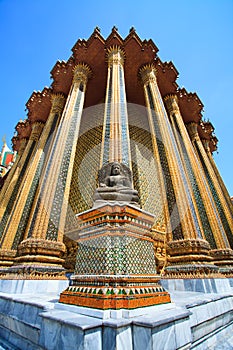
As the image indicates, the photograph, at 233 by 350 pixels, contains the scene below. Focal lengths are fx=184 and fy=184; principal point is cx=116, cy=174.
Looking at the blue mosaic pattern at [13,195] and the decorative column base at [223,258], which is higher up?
the blue mosaic pattern at [13,195]

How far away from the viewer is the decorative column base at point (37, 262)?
9.29 ft

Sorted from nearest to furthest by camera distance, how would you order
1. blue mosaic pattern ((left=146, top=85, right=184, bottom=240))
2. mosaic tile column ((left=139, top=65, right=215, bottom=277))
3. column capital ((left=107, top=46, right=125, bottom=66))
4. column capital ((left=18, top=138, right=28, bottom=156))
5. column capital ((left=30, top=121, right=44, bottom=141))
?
1. mosaic tile column ((left=139, top=65, right=215, bottom=277))
2. blue mosaic pattern ((left=146, top=85, right=184, bottom=240))
3. column capital ((left=107, top=46, right=125, bottom=66))
4. column capital ((left=30, top=121, right=44, bottom=141))
5. column capital ((left=18, top=138, right=28, bottom=156))

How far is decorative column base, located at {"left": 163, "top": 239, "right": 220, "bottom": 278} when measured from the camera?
9.86 ft

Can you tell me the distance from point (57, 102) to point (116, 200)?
627 cm

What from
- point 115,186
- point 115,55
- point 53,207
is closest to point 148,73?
point 115,55

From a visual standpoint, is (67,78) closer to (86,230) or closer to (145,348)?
(86,230)

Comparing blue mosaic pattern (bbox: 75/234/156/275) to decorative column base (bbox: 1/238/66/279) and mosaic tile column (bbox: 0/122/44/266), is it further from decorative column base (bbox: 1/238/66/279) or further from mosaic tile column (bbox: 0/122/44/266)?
mosaic tile column (bbox: 0/122/44/266)

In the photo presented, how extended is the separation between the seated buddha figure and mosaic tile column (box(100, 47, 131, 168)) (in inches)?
54.3

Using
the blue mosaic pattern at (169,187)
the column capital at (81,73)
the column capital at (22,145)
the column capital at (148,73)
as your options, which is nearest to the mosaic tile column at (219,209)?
the blue mosaic pattern at (169,187)

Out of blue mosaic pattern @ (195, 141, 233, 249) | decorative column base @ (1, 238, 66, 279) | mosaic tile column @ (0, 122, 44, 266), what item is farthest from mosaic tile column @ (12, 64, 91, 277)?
blue mosaic pattern @ (195, 141, 233, 249)

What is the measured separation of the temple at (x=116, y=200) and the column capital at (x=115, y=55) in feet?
0.15

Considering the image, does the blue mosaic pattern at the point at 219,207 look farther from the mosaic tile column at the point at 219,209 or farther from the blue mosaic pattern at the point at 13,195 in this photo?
the blue mosaic pattern at the point at 13,195

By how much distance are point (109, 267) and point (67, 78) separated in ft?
24.7

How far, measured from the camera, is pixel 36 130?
8539 millimetres
